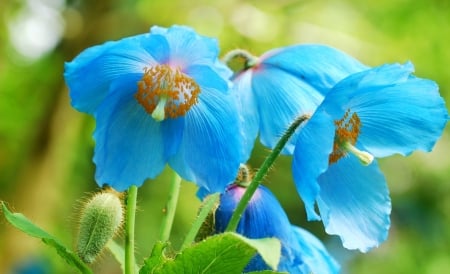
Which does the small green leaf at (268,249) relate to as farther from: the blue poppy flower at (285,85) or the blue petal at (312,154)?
the blue poppy flower at (285,85)

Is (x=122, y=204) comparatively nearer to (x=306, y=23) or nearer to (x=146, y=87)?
(x=146, y=87)

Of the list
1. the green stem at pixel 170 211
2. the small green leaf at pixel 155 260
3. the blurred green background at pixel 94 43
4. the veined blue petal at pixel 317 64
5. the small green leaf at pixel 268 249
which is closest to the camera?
the small green leaf at pixel 268 249

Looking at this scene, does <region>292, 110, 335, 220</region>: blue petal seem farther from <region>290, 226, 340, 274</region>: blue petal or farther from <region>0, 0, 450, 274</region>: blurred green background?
<region>0, 0, 450, 274</region>: blurred green background

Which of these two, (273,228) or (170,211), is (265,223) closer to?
(273,228)

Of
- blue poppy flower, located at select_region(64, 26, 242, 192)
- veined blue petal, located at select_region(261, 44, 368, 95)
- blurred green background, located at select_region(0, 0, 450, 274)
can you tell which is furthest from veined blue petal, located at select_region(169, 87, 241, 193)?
blurred green background, located at select_region(0, 0, 450, 274)

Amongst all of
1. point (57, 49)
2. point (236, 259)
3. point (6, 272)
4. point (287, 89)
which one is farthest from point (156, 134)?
point (57, 49)

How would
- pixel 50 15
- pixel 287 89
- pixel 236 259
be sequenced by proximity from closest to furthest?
pixel 236 259, pixel 287 89, pixel 50 15

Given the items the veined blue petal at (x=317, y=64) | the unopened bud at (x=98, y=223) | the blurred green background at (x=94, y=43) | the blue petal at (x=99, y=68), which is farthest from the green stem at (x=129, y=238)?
the blurred green background at (x=94, y=43)
